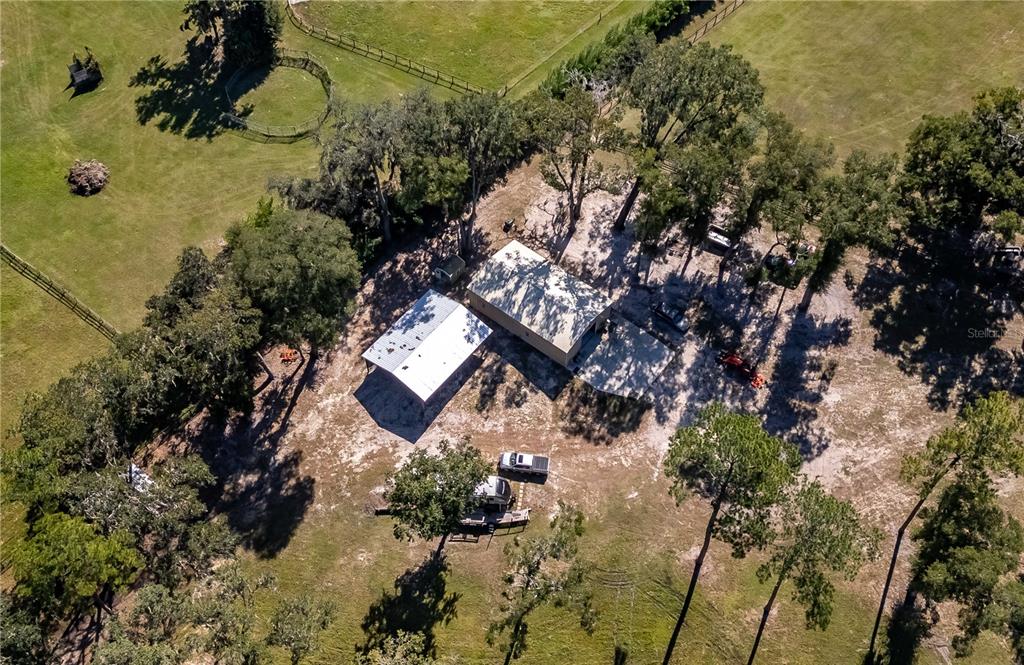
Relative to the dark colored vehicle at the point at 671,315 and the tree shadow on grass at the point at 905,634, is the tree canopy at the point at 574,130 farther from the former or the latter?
the tree shadow on grass at the point at 905,634

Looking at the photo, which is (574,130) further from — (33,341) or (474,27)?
(33,341)

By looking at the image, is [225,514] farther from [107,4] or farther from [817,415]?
[107,4]

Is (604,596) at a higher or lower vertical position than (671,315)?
lower

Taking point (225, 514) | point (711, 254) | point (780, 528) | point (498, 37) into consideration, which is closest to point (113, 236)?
point (225, 514)

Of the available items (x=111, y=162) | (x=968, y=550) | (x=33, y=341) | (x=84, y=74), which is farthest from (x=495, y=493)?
(x=84, y=74)

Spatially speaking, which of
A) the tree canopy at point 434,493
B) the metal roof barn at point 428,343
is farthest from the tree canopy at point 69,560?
the metal roof barn at point 428,343

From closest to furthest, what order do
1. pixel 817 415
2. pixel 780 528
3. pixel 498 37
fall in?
pixel 780 528 → pixel 817 415 → pixel 498 37

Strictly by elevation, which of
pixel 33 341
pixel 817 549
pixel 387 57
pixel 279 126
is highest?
pixel 387 57
